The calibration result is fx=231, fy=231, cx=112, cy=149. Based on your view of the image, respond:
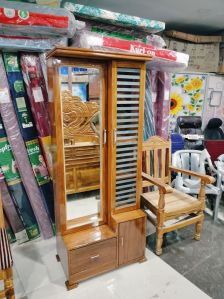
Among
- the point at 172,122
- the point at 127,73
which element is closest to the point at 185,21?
the point at 172,122

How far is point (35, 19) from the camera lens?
2.00 metres

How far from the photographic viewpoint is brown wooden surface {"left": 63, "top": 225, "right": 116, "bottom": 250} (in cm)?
189

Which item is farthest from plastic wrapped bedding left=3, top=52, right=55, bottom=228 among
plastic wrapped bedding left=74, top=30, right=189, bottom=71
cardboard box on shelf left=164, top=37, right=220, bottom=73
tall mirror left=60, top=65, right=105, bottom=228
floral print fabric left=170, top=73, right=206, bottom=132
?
cardboard box on shelf left=164, top=37, right=220, bottom=73

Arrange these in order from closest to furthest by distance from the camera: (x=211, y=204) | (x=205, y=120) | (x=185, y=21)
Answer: (x=211, y=204), (x=185, y=21), (x=205, y=120)

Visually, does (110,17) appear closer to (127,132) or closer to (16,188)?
(127,132)

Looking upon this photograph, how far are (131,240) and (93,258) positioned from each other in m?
0.38

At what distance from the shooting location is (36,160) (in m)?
2.48

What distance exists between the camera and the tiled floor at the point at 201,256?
2.02 meters

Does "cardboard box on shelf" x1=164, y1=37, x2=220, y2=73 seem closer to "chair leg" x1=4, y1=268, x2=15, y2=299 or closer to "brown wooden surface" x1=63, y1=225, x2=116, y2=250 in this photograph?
"brown wooden surface" x1=63, y1=225, x2=116, y2=250

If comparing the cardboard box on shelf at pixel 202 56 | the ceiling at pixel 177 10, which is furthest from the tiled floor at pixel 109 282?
the cardboard box on shelf at pixel 202 56

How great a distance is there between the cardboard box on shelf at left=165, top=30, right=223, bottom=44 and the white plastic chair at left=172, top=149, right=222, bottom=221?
251 cm

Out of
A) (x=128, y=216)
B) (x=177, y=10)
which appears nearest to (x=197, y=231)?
(x=128, y=216)

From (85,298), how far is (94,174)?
1.01m

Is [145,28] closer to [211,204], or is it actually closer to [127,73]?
[127,73]
